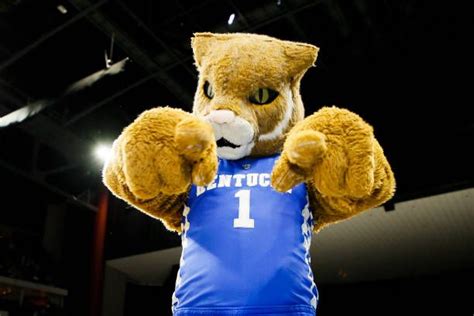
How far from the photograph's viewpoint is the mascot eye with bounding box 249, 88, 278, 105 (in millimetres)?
1114

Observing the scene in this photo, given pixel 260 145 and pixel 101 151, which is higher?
pixel 101 151

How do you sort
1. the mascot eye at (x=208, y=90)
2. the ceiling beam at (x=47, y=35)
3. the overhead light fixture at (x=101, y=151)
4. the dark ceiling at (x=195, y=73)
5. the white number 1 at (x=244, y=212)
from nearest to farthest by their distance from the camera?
the white number 1 at (x=244, y=212) → the mascot eye at (x=208, y=90) → the dark ceiling at (x=195, y=73) → the ceiling beam at (x=47, y=35) → the overhead light fixture at (x=101, y=151)

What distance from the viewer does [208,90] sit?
1.16 metres

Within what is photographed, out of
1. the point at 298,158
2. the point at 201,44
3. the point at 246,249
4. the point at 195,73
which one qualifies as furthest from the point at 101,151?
the point at 298,158

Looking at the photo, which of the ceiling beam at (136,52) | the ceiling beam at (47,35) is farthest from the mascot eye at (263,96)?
the ceiling beam at (136,52)

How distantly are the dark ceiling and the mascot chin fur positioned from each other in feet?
9.06

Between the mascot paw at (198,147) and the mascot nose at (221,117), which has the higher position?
the mascot nose at (221,117)

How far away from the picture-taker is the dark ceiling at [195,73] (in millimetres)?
3732

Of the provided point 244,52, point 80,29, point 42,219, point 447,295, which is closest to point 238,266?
point 244,52

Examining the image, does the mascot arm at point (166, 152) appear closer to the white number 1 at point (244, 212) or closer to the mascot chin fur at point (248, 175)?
the mascot chin fur at point (248, 175)

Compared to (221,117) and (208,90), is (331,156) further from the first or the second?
(208,90)

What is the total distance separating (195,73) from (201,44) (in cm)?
451

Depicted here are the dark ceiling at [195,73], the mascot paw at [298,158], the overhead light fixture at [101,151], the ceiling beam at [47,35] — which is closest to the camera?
the mascot paw at [298,158]

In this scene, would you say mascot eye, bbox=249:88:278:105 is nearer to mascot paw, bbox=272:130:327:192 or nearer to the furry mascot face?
the furry mascot face
